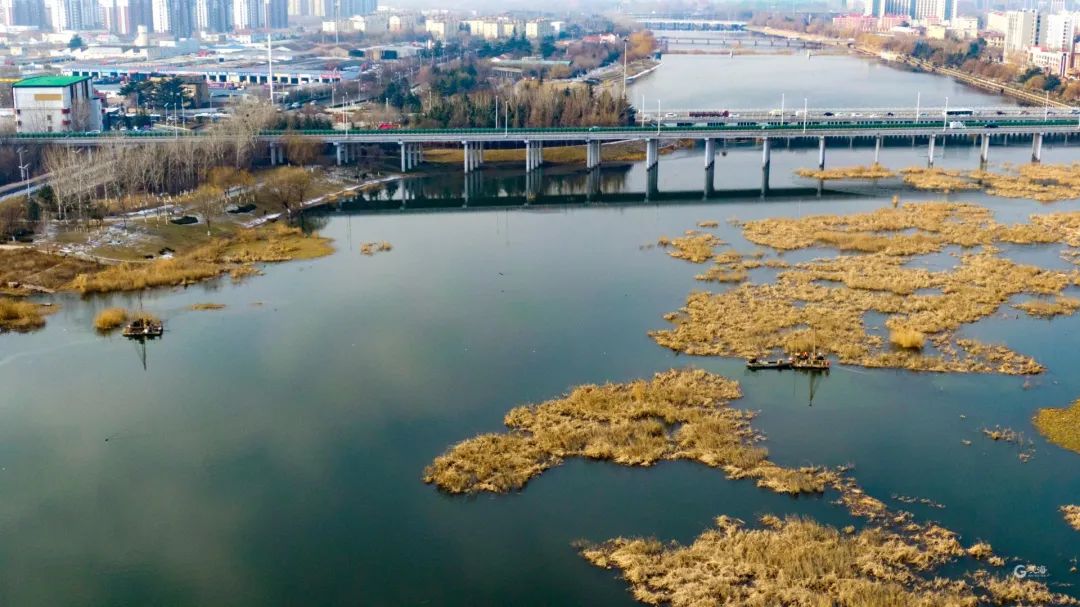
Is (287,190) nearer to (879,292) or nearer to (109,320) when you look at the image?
(109,320)

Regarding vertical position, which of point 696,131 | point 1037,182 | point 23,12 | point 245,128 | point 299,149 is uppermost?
point 23,12

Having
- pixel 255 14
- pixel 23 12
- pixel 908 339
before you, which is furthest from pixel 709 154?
pixel 23 12

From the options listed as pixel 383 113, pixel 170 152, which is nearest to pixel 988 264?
pixel 170 152

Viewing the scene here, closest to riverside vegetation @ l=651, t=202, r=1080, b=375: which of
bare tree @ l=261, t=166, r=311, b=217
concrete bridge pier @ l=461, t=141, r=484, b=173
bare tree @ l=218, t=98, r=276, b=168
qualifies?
bare tree @ l=261, t=166, r=311, b=217

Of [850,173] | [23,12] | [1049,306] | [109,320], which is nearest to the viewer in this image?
[109,320]

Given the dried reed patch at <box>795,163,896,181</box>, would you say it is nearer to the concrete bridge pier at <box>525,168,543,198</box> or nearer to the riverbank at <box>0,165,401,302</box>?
the concrete bridge pier at <box>525,168,543,198</box>

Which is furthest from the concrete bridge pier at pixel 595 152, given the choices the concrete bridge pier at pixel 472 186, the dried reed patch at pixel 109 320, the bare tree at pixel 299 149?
the dried reed patch at pixel 109 320
